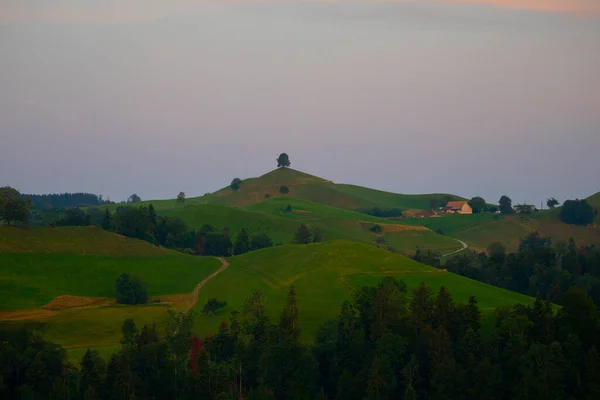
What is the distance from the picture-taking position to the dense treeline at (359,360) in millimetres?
84375

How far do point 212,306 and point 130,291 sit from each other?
654 inches

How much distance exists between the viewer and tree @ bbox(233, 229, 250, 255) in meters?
190

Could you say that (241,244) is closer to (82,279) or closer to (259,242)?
(259,242)

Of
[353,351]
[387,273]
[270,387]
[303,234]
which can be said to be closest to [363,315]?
[353,351]

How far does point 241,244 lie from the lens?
19250 centimetres

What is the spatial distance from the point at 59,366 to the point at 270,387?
24.8 metres

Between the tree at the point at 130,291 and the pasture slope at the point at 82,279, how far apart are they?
236 centimetres

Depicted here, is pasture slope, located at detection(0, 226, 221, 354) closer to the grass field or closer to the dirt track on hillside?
the grass field

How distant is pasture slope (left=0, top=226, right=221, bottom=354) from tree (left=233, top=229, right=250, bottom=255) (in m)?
29.7

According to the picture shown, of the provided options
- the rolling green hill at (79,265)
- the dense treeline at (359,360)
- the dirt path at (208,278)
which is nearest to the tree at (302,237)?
the dirt path at (208,278)

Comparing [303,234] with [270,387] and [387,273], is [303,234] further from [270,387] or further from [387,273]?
[270,387]

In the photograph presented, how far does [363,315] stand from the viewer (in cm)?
10350

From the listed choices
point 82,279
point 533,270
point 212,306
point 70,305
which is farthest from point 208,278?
point 533,270

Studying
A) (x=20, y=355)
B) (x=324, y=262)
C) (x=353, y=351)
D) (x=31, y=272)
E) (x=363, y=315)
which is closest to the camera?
(x=20, y=355)
